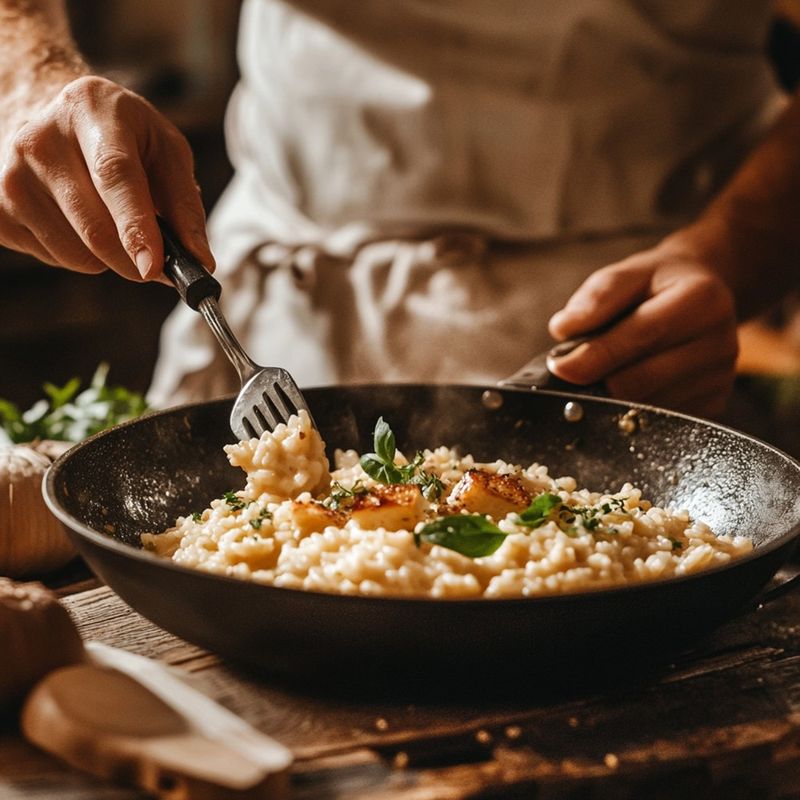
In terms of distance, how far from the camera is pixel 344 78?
212 centimetres

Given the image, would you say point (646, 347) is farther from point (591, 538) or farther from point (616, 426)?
point (591, 538)

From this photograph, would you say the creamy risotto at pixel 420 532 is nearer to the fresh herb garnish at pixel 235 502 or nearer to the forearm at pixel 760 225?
the fresh herb garnish at pixel 235 502

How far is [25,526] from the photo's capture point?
1.33 metres

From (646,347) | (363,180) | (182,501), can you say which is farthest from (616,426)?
(363,180)

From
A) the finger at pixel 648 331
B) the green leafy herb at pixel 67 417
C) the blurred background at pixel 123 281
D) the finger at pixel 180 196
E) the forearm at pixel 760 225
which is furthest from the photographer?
the blurred background at pixel 123 281

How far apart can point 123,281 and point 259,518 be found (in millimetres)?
3564

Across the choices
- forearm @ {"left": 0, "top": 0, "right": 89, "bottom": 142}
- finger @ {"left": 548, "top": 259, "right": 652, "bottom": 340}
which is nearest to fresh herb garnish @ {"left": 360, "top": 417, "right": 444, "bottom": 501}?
finger @ {"left": 548, "top": 259, "right": 652, "bottom": 340}

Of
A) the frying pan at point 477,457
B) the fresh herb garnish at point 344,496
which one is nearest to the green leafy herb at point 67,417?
the frying pan at point 477,457

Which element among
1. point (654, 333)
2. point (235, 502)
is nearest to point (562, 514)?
point (235, 502)

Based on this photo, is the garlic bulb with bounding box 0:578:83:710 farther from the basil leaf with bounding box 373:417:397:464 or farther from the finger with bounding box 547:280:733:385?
the finger with bounding box 547:280:733:385

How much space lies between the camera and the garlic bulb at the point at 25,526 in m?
1.32

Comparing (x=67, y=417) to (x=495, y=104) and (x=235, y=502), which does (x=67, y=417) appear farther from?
(x=495, y=104)

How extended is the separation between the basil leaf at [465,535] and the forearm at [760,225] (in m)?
1.06

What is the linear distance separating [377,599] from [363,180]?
1.38 m
